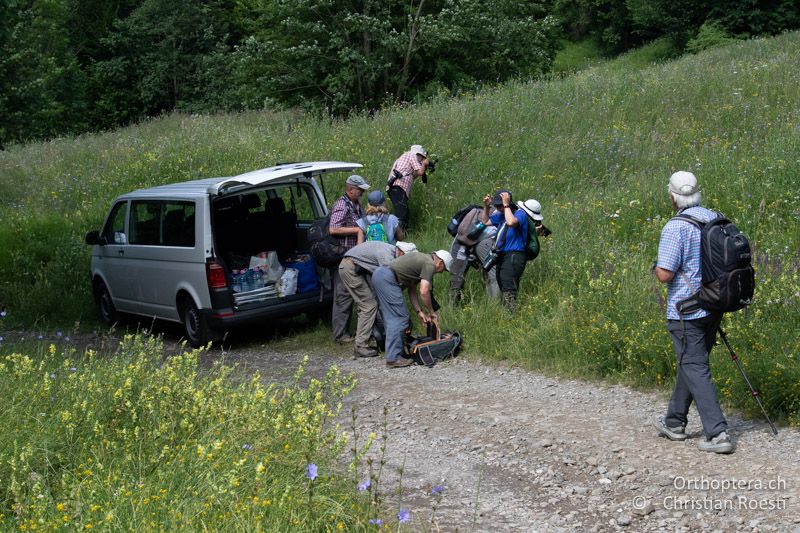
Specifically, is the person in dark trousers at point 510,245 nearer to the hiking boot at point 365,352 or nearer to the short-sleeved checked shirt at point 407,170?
the hiking boot at point 365,352

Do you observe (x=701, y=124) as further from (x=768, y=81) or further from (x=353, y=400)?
(x=353, y=400)

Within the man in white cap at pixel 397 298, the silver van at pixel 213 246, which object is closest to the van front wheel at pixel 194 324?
the silver van at pixel 213 246

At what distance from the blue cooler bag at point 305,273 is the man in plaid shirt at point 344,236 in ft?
1.03

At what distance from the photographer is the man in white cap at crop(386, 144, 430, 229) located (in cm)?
1391

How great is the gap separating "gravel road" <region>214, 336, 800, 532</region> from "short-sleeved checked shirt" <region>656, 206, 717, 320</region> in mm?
1054

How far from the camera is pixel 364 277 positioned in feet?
33.7

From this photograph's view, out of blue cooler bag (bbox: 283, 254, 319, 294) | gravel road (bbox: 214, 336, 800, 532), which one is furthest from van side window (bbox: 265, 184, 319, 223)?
gravel road (bbox: 214, 336, 800, 532)

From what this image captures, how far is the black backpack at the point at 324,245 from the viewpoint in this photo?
10.7 metres

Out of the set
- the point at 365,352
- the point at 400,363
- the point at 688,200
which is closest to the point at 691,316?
the point at 688,200

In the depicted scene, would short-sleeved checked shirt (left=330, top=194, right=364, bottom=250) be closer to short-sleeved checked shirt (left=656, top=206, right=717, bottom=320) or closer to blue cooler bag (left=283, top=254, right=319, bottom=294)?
blue cooler bag (left=283, top=254, right=319, bottom=294)

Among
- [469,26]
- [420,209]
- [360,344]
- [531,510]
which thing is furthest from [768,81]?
[531,510]

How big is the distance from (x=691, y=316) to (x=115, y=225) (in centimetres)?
883

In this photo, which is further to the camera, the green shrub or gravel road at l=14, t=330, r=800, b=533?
the green shrub

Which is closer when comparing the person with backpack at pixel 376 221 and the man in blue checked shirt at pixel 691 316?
the man in blue checked shirt at pixel 691 316
